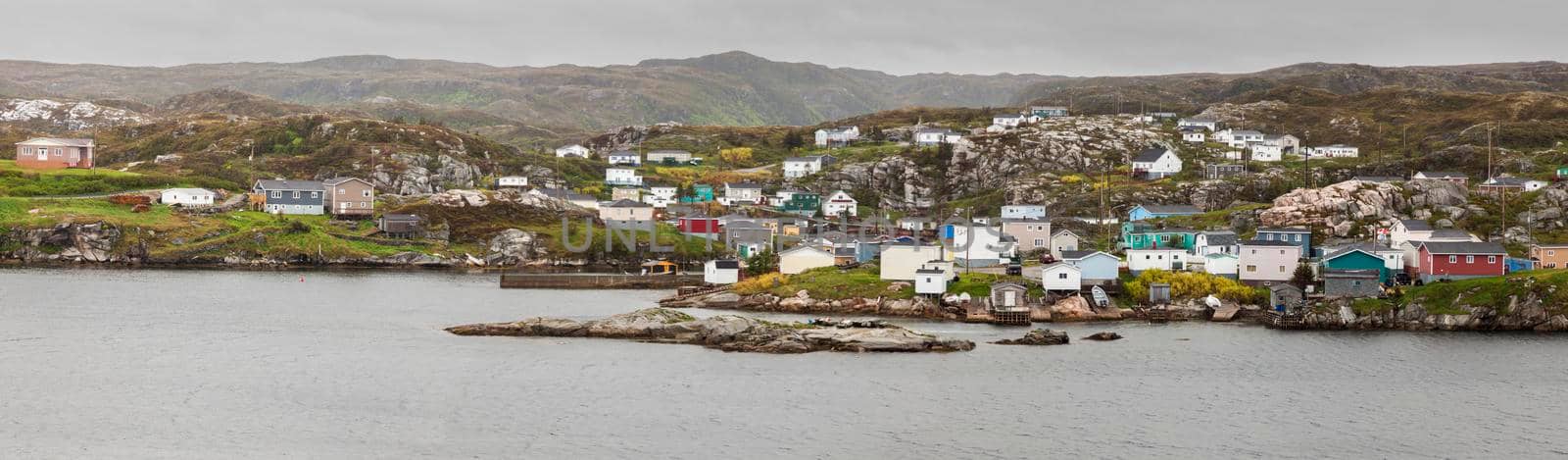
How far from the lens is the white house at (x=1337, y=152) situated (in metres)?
121

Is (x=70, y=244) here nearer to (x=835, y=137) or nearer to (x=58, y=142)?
(x=58, y=142)

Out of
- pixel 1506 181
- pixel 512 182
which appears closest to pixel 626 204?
pixel 512 182

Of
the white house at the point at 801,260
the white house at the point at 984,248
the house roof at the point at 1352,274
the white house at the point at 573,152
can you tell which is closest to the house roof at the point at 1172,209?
the white house at the point at 984,248

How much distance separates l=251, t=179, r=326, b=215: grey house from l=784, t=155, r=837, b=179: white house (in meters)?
49.0

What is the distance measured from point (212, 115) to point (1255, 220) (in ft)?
408

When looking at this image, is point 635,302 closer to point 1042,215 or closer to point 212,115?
point 1042,215

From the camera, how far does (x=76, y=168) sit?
4493 inches

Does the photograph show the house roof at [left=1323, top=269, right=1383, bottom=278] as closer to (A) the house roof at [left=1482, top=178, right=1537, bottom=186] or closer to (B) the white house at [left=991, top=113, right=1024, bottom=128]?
(A) the house roof at [left=1482, top=178, right=1537, bottom=186]

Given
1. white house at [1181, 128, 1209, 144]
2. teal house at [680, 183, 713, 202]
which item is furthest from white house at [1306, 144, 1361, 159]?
teal house at [680, 183, 713, 202]

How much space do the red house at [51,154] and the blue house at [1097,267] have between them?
91818 mm

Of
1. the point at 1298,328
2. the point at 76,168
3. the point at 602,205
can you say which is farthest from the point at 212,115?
the point at 1298,328

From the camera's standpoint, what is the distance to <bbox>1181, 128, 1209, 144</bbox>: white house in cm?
13334

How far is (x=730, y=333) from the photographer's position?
180ft

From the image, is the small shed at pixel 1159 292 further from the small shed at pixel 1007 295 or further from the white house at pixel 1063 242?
the white house at pixel 1063 242
